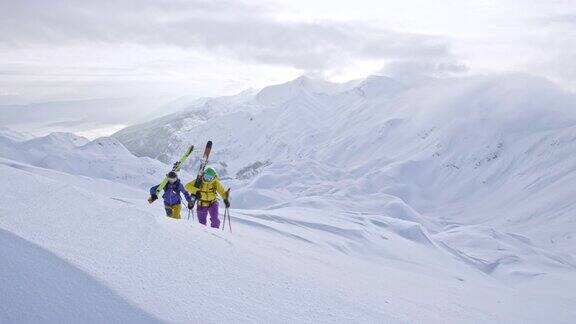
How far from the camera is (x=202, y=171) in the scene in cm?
1449

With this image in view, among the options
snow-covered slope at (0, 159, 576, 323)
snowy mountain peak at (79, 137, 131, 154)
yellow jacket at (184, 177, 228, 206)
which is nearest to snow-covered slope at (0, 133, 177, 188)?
snowy mountain peak at (79, 137, 131, 154)

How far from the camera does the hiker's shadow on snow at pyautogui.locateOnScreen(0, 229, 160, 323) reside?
4195 mm

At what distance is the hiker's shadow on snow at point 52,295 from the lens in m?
4.20

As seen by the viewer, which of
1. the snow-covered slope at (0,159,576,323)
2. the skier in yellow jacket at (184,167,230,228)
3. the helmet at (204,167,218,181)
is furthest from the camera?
the skier in yellow jacket at (184,167,230,228)

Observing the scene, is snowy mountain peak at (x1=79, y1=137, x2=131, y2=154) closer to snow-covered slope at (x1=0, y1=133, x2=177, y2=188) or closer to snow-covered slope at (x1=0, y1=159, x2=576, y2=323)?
snow-covered slope at (x1=0, y1=133, x2=177, y2=188)

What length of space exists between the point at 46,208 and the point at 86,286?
2.71 metres

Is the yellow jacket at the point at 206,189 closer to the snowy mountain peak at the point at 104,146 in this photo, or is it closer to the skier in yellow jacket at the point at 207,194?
the skier in yellow jacket at the point at 207,194

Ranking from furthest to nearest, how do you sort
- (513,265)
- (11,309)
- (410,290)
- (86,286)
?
(513,265), (410,290), (86,286), (11,309)

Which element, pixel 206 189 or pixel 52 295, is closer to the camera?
pixel 52 295

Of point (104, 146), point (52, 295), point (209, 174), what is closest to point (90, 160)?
point (104, 146)

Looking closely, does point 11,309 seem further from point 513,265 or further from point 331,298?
point 513,265

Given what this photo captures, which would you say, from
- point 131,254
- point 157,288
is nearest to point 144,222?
point 131,254

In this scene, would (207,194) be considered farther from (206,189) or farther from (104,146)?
(104,146)

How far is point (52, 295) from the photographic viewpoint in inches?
173
